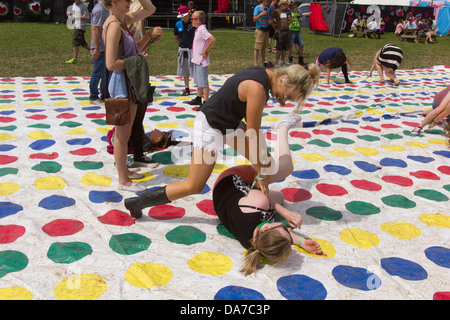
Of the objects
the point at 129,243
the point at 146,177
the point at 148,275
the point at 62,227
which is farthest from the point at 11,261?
the point at 146,177

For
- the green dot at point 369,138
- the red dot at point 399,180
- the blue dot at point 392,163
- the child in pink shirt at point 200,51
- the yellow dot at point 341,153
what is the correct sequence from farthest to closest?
the child in pink shirt at point 200,51 < the green dot at point 369,138 < the yellow dot at point 341,153 < the blue dot at point 392,163 < the red dot at point 399,180

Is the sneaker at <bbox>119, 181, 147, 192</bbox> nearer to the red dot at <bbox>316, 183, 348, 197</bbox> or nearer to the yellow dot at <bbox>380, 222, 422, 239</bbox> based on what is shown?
the red dot at <bbox>316, 183, 348, 197</bbox>

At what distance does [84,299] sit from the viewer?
1953mm

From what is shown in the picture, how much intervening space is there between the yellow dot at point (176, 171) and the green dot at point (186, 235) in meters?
0.98

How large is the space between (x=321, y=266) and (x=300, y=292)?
0.31 meters

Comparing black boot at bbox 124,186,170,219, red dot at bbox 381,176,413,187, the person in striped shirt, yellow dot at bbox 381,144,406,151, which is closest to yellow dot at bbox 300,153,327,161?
red dot at bbox 381,176,413,187

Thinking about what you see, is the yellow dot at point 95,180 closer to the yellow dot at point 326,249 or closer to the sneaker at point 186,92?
the yellow dot at point 326,249

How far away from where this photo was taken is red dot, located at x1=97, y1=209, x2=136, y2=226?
271 cm

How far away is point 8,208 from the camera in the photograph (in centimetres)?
280

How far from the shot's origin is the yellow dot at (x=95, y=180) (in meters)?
3.30

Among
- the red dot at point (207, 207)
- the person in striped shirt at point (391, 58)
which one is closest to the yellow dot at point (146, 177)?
the red dot at point (207, 207)

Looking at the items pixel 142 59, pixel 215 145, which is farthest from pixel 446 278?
pixel 142 59

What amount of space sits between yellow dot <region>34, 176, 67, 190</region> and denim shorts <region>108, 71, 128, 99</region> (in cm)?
90
